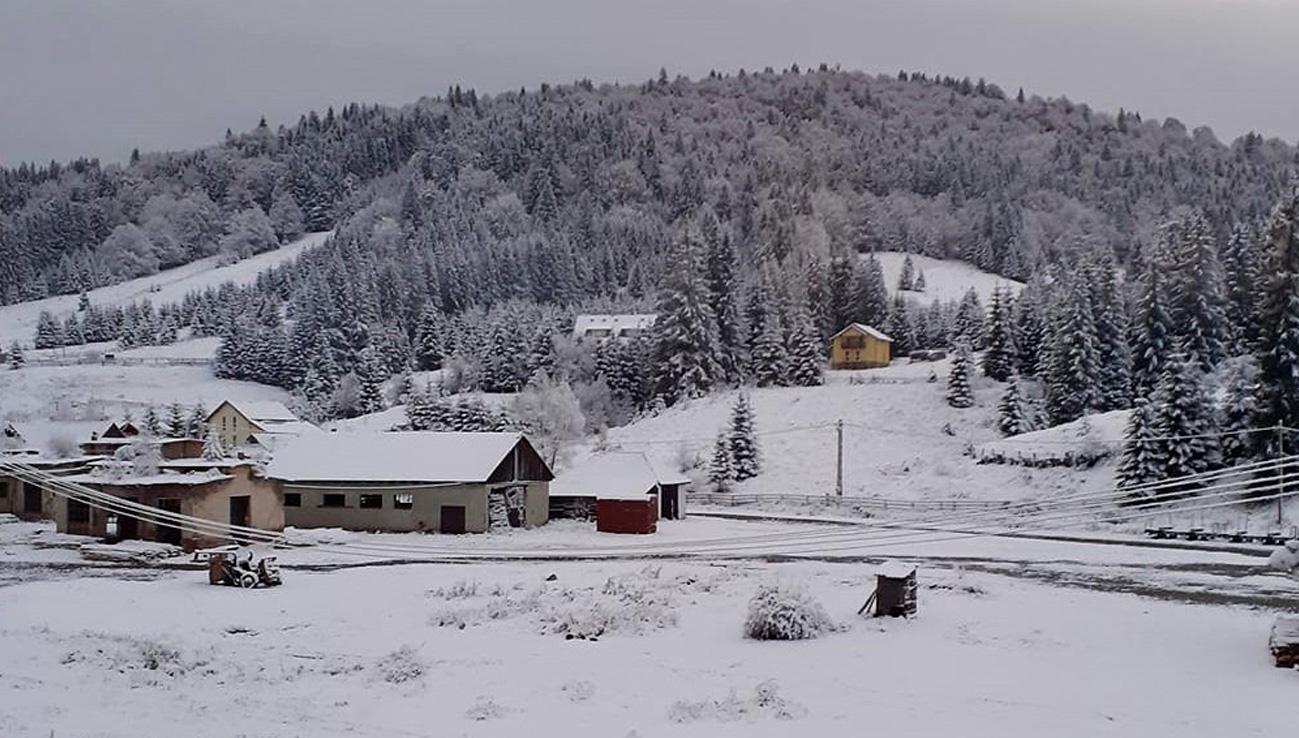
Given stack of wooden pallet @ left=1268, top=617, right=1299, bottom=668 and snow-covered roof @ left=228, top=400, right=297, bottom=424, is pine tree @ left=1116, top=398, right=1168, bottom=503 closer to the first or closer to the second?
stack of wooden pallet @ left=1268, top=617, right=1299, bottom=668

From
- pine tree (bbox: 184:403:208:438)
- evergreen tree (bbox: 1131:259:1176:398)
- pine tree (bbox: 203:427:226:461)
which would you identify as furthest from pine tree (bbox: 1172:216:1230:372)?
pine tree (bbox: 184:403:208:438)

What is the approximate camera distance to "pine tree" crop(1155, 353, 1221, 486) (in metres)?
51.8

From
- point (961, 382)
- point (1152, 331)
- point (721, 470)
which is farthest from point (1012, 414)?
point (721, 470)

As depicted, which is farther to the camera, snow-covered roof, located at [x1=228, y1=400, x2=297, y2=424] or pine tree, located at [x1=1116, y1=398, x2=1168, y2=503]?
snow-covered roof, located at [x1=228, y1=400, x2=297, y2=424]

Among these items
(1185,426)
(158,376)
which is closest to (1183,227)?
(1185,426)

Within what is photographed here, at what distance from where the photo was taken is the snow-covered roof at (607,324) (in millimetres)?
130512

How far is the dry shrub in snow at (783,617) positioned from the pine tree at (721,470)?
42800mm

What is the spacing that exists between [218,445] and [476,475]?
37.9ft

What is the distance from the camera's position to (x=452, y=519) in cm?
5188

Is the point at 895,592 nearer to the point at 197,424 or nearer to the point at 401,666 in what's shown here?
the point at 401,666

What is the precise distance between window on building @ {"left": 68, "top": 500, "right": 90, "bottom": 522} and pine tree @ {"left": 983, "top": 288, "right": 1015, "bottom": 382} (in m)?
60.8

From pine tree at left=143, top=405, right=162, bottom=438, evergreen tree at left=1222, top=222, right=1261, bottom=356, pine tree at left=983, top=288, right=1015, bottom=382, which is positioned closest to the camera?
evergreen tree at left=1222, top=222, right=1261, bottom=356

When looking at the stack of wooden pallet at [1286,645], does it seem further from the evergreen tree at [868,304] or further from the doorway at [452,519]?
the evergreen tree at [868,304]

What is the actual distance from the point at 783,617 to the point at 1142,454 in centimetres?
3446
